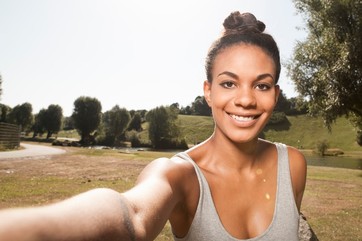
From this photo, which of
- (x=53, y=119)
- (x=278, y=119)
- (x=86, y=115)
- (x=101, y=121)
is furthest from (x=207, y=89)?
(x=53, y=119)

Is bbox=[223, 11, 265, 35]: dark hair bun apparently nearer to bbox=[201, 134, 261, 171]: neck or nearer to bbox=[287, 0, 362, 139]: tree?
bbox=[201, 134, 261, 171]: neck

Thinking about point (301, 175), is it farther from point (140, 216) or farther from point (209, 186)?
point (140, 216)

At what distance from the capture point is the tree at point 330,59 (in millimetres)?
24953

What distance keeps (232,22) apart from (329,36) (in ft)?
88.3

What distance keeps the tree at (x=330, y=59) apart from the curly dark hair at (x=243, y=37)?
25017 millimetres

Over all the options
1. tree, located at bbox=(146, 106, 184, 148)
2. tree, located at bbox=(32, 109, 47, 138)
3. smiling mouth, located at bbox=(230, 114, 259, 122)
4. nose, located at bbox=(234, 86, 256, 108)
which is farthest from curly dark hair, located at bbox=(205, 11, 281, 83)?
tree, located at bbox=(32, 109, 47, 138)

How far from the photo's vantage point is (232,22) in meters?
3.04

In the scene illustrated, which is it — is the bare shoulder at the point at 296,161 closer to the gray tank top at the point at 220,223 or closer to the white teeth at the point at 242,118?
the gray tank top at the point at 220,223

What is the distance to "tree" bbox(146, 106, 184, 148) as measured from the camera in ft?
348

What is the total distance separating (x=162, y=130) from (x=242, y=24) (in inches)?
4122

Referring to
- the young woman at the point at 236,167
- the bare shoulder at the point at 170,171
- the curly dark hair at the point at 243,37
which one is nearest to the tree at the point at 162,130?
the young woman at the point at 236,167

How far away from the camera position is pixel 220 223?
2.43 m

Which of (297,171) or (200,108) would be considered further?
(200,108)

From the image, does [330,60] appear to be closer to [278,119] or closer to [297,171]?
[297,171]
